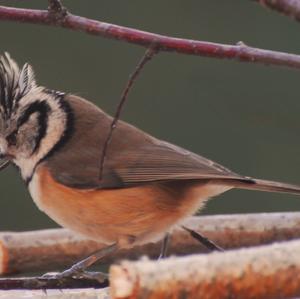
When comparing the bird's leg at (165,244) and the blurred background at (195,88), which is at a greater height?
the bird's leg at (165,244)

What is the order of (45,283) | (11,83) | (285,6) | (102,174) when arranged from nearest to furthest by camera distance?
1. (285,6)
2. (45,283)
3. (11,83)
4. (102,174)

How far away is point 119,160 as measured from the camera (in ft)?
9.15

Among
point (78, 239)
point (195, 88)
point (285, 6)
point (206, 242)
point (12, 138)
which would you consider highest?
point (285, 6)

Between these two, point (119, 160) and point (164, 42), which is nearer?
point (164, 42)

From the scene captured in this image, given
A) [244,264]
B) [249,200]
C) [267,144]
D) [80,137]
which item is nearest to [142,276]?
[244,264]

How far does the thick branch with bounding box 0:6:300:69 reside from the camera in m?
1.84

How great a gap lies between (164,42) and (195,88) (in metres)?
3.55

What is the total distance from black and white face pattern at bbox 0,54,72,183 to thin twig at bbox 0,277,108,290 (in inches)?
19.1

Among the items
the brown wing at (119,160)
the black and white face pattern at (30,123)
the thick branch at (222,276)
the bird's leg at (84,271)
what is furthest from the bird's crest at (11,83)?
the thick branch at (222,276)

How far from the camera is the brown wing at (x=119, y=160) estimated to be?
2730 mm

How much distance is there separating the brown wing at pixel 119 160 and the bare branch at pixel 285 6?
1.01 metres

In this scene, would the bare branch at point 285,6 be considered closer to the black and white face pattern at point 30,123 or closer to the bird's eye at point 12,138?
the black and white face pattern at point 30,123

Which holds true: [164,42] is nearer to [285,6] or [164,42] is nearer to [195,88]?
[285,6]

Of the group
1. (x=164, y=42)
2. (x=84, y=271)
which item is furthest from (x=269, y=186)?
(x=164, y=42)
